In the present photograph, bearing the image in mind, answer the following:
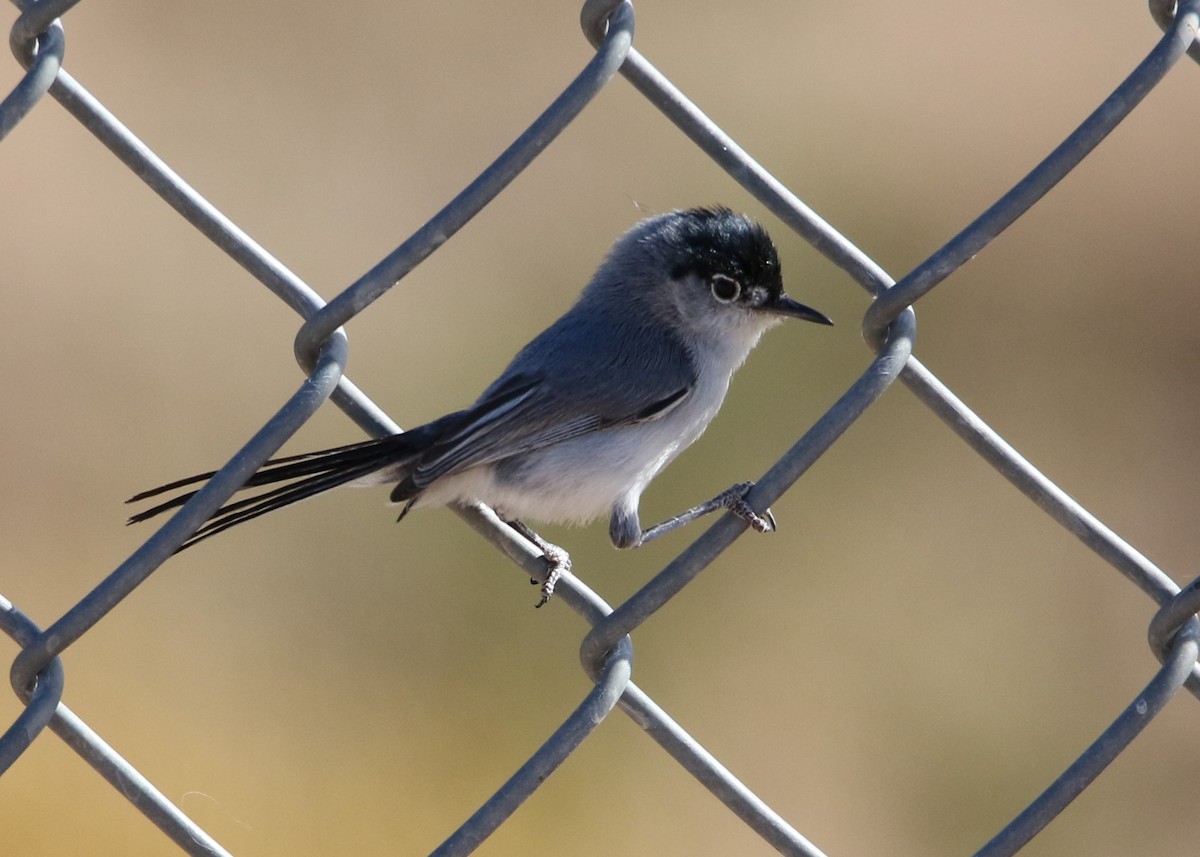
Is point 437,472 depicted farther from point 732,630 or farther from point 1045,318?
point 1045,318

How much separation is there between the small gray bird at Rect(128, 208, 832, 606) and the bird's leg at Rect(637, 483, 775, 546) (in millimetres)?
10

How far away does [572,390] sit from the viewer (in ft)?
9.12

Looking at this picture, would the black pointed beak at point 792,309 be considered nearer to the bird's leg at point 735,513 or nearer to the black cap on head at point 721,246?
the black cap on head at point 721,246

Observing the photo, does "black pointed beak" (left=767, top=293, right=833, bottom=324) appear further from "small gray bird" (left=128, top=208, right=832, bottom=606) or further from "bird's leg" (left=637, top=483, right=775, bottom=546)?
"bird's leg" (left=637, top=483, right=775, bottom=546)

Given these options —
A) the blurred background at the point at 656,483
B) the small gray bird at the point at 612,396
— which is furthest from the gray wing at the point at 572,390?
the blurred background at the point at 656,483

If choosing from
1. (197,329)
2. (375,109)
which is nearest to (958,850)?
(197,329)

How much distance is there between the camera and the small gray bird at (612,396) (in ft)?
8.11

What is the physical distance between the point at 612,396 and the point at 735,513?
1207 mm

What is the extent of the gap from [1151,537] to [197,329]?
339 cm

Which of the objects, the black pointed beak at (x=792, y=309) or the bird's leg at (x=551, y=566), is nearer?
the bird's leg at (x=551, y=566)

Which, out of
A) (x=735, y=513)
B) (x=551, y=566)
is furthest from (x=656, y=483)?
(x=735, y=513)

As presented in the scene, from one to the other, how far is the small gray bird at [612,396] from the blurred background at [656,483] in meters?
1.22

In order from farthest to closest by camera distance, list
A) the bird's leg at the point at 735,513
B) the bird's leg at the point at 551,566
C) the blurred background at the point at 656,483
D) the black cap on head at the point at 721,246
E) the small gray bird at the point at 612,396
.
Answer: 1. the blurred background at the point at 656,483
2. the black cap on head at the point at 721,246
3. the small gray bird at the point at 612,396
4. the bird's leg at the point at 551,566
5. the bird's leg at the point at 735,513

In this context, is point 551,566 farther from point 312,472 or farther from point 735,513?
point 735,513
